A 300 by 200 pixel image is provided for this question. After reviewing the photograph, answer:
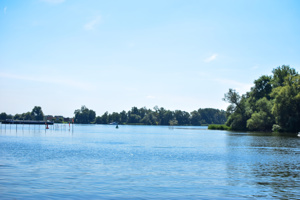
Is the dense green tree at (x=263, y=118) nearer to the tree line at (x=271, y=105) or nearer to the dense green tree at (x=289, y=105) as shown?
the tree line at (x=271, y=105)

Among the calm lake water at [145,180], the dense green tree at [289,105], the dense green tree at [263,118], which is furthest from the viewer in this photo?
the dense green tree at [263,118]

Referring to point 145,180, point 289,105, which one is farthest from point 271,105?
point 145,180

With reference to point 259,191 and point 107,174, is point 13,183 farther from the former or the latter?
point 259,191

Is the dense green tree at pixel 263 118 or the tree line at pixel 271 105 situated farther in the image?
the dense green tree at pixel 263 118

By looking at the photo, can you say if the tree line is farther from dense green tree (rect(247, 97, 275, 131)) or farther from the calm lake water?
the calm lake water

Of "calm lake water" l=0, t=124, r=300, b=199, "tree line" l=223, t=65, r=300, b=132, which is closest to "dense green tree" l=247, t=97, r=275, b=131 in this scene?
"tree line" l=223, t=65, r=300, b=132

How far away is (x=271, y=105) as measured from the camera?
4525 inches

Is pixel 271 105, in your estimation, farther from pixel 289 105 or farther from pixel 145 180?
pixel 145 180

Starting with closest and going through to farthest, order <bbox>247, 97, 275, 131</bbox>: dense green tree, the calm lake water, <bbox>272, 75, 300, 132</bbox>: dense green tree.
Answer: the calm lake water, <bbox>272, 75, 300, 132</bbox>: dense green tree, <bbox>247, 97, 275, 131</bbox>: dense green tree

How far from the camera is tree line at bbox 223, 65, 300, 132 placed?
97125mm

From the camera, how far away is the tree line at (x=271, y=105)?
97125 millimetres

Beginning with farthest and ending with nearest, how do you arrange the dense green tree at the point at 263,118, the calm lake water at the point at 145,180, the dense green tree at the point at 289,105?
the dense green tree at the point at 263,118 → the dense green tree at the point at 289,105 → the calm lake water at the point at 145,180

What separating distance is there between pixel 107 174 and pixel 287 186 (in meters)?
13.9

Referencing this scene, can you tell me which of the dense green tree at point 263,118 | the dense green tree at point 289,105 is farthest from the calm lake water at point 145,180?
the dense green tree at point 263,118
